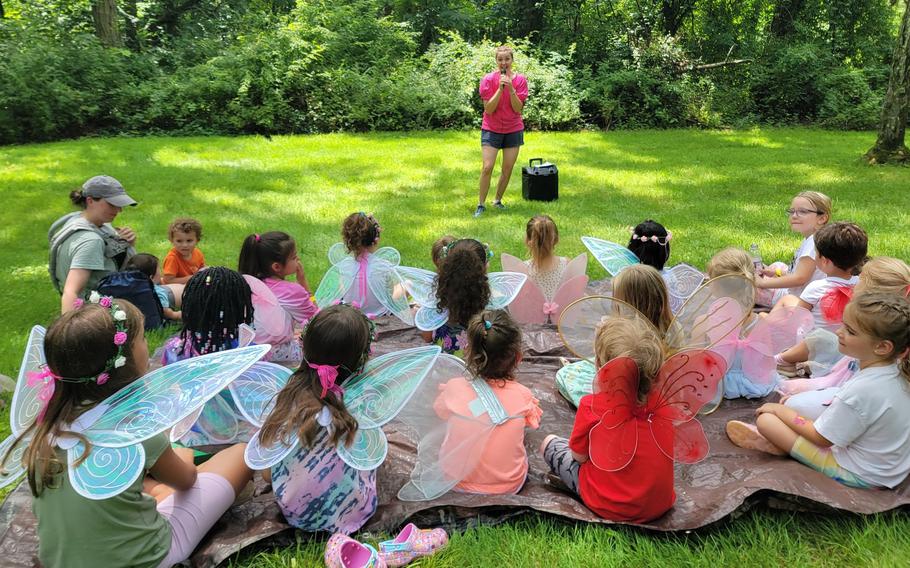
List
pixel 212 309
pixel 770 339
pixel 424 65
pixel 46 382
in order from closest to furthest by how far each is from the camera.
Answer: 1. pixel 46 382
2. pixel 212 309
3. pixel 770 339
4. pixel 424 65

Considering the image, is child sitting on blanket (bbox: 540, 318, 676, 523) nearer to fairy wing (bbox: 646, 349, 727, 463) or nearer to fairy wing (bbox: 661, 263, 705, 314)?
fairy wing (bbox: 646, 349, 727, 463)

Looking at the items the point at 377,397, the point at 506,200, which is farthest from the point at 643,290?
the point at 506,200

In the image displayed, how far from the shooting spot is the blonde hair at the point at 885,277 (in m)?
3.36

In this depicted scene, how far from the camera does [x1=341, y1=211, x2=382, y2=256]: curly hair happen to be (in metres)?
4.90

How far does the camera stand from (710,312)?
357cm

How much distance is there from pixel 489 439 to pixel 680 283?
2481 millimetres

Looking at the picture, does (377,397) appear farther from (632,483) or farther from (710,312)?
(710,312)

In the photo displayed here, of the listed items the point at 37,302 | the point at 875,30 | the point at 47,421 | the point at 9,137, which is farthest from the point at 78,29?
the point at 875,30

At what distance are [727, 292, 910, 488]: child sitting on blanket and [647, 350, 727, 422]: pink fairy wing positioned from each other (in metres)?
0.67

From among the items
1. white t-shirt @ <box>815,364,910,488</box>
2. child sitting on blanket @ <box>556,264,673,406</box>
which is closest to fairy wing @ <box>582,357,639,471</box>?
child sitting on blanket @ <box>556,264,673,406</box>

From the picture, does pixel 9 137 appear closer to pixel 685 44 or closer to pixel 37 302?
pixel 37 302

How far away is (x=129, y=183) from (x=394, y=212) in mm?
4028

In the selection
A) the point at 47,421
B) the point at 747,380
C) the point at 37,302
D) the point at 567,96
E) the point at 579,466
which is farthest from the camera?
the point at 567,96

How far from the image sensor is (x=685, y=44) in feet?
56.3
